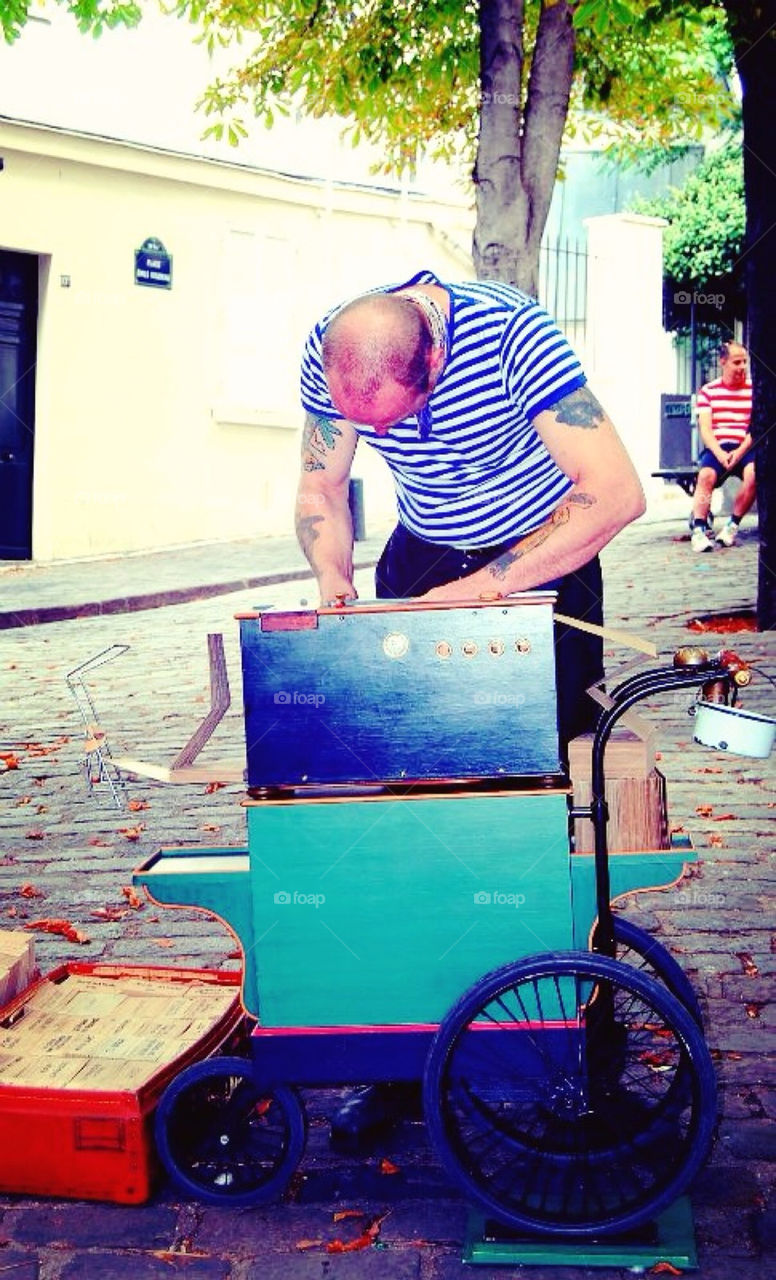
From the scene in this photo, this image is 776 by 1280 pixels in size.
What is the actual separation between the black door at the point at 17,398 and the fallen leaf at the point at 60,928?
11684 mm

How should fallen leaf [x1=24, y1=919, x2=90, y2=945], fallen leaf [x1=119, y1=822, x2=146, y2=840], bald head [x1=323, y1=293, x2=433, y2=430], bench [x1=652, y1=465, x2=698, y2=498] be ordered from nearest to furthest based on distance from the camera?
1. bald head [x1=323, y1=293, x2=433, y2=430]
2. fallen leaf [x1=24, y1=919, x2=90, y2=945]
3. fallen leaf [x1=119, y1=822, x2=146, y2=840]
4. bench [x1=652, y1=465, x2=698, y2=498]

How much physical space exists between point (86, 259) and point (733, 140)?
52.3 ft

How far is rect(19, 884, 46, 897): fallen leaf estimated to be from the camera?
5629mm

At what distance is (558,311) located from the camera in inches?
850

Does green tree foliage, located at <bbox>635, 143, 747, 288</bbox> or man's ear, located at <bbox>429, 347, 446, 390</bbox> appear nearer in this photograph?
man's ear, located at <bbox>429, 347, 446, 390</bbox>

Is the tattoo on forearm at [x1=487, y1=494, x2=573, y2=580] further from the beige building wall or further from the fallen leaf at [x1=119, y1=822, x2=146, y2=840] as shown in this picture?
Answer: the beige building wall
